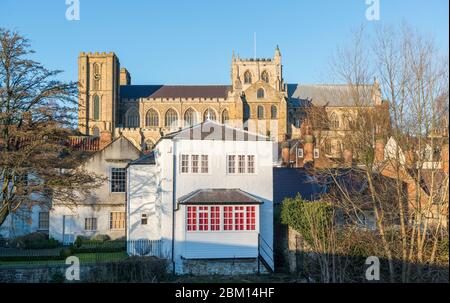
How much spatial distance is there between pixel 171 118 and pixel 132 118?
7.04 m

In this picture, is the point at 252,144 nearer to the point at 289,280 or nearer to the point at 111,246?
the point at 289,280

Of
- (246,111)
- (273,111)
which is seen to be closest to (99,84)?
(246,111)

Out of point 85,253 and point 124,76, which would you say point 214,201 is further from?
point 124,76

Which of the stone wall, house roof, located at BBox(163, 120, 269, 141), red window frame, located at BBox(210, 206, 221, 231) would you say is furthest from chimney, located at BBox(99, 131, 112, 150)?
the stone wall

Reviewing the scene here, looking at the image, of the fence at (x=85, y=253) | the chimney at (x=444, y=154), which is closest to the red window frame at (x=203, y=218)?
the fence at (x=85, y=253)

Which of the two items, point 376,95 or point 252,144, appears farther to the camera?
point 252,144

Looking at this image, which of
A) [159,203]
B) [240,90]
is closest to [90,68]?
[240,90]

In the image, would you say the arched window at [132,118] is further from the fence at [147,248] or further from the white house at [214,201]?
the fence at [147,248]

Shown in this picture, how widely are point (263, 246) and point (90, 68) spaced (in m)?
72.6

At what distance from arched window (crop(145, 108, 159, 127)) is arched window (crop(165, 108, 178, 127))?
175cm

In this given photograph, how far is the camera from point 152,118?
94875 millimetres

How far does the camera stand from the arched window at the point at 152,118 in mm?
94500

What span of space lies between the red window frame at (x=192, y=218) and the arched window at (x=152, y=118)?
67132mm

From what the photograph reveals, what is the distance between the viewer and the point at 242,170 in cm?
3006
